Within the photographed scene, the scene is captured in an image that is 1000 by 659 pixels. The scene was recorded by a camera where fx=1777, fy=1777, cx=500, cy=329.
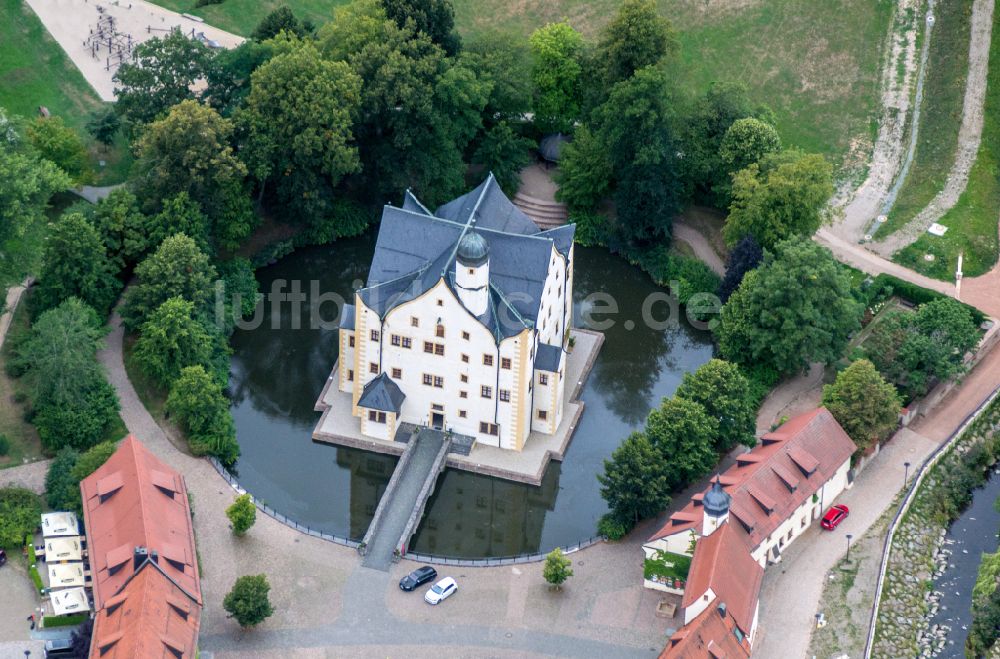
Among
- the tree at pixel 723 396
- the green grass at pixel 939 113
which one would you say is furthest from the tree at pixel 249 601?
the green grass at pixel 939 113

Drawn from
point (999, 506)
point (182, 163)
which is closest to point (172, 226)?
point (182, 163)

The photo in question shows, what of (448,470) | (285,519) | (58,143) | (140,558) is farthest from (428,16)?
(140,558)

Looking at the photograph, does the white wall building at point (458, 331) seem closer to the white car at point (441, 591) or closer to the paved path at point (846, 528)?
the white car at point (441, 591)

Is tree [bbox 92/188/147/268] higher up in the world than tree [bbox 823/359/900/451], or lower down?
higher up

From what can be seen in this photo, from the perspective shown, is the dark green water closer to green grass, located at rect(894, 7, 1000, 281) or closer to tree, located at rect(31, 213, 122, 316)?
tree, located at rect(31, 213, 122, 316)

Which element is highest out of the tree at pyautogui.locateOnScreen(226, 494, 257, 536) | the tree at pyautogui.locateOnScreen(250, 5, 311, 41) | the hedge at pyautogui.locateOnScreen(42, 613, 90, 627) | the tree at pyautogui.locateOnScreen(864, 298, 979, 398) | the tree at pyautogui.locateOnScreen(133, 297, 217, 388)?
the tree at pyautogui.locateOnScreen(250, 5, 311, 41)

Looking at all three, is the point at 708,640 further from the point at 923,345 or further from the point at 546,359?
the point at 923,345

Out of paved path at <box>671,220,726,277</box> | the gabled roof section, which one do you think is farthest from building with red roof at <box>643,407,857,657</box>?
the gabled roof section
